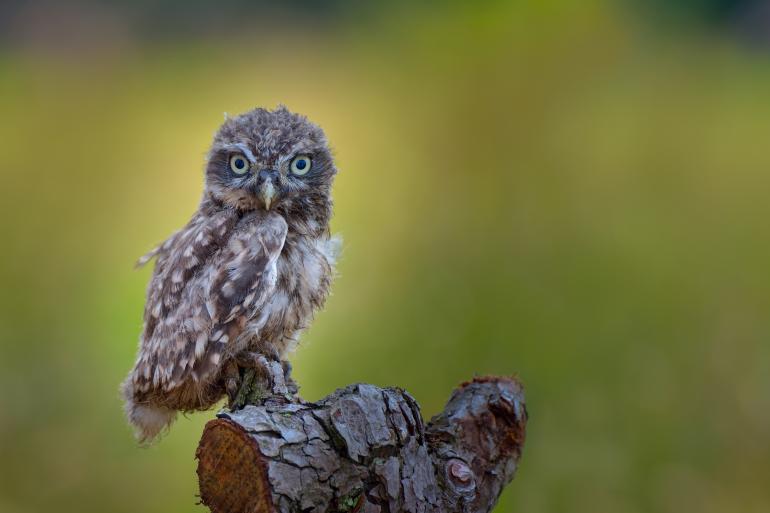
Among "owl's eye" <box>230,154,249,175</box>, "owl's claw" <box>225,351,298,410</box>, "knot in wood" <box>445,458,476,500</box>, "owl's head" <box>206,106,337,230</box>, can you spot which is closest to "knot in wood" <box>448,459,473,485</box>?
"knot in wood" <box>445,458,476,500</box>

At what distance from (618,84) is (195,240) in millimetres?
3118

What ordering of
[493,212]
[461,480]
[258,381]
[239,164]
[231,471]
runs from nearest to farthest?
[231,471] < [461,480] < [258,381] < [239,164] < [493,212]

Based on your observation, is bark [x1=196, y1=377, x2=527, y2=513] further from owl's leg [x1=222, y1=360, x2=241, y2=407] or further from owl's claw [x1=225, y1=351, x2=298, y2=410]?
owl's leg [x1=222, y1=360, x2=241, y2=407]

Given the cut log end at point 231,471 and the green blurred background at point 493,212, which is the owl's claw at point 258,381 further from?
the green blurred background at point 493,212

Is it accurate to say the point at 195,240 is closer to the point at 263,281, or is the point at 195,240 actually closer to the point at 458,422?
the point at 263,281

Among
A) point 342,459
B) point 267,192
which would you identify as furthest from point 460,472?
point 267,192

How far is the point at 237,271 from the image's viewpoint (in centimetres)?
211

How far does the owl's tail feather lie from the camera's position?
2.26 metres

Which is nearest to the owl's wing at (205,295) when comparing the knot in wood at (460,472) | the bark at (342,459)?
the bark at (342,459)

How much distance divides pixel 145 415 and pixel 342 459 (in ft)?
2.64

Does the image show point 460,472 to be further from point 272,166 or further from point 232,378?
point 272,166

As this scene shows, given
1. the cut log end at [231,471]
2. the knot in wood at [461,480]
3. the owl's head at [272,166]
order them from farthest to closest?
the owl's head at [272,166] → the knot in wood at [461,480] → the cut log end at [231,471]

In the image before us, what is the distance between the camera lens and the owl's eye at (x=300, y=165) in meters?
2.25

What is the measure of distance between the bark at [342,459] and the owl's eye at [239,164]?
2.21ft
